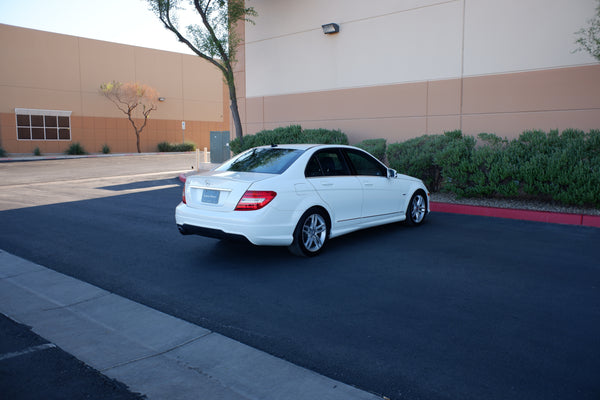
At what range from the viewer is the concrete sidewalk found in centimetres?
343

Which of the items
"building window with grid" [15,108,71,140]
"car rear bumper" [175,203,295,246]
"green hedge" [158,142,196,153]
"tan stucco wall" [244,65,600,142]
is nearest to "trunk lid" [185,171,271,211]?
"car rear bumper" [175,203,295,246]

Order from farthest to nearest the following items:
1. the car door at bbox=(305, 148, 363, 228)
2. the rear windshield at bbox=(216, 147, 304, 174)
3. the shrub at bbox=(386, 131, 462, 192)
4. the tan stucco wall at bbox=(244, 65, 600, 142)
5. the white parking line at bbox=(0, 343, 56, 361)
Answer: the shrub at bbox=(386, 131, 462, 192) → the tan stucco wall at bbox=(244, 65, 600, 142) → the car door at bbox=(305, 148, 363, 228) → the rear windshield at bbox=(216, 147, 304, 174) → the white parking line at bbox=(0, 343, 56, 361)

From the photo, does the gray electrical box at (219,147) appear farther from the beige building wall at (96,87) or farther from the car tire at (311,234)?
the car tire at (311,234)

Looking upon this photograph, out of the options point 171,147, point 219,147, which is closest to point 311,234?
point 219,147

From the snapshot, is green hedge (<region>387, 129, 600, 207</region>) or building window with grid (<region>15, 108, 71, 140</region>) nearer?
green hedge (<region>387, 129, 600, 207</region>)

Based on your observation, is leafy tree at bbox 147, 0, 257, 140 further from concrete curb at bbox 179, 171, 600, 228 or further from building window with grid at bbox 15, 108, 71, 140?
building window with grid at bbox 15, 108, 71, 140

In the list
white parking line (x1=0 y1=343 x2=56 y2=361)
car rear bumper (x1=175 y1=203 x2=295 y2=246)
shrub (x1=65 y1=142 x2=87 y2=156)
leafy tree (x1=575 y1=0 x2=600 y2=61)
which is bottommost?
white parking line (x1=0 y1=343 x2=56 y2=361)

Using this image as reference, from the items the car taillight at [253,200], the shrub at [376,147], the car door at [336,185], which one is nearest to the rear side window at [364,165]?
the car door at [336,185]

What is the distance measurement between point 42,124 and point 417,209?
1405 inches

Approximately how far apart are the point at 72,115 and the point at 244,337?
3951 centimetres

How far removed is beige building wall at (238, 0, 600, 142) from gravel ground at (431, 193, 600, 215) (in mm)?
2124

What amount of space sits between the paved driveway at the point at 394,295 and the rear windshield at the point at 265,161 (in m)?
1.25

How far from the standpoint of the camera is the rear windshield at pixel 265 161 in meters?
7.02

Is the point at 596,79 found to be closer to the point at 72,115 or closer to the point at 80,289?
the point at 80,289
